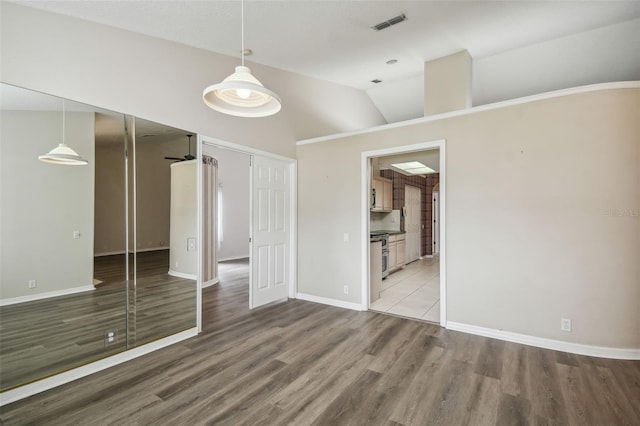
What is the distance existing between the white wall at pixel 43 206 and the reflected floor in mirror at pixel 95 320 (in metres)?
0.16

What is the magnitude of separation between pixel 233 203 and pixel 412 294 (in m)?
6.35

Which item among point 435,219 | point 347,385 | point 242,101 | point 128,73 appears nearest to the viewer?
point 242,101

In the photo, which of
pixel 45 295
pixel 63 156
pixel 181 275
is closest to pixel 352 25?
pixel 63 156

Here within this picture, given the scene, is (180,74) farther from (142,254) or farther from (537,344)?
(537,344)

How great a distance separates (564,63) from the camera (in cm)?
477

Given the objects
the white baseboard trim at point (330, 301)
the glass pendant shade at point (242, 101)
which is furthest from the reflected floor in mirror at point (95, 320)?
the glass pendant shade at point (242, 101)

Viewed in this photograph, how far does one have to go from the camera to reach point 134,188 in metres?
3.05

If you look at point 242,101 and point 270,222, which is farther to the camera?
point 270,222

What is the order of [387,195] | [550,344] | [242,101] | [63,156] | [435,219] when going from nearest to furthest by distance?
[242,101] → [63,156] → [550,344] → [387,195] → [435,219]

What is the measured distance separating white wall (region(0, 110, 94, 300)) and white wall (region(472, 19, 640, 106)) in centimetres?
574

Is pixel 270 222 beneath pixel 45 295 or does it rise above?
above

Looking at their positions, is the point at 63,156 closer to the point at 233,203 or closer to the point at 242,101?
the point at 242,101

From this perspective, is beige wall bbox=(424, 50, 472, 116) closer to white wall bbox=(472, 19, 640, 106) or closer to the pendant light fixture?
white wall bbox=(472, 19, 640, 106)

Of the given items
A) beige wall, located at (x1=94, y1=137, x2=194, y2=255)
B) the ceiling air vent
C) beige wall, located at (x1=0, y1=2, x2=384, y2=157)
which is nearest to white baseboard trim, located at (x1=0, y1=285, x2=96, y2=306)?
beige wall, located at (x1=94, y1=137, x2=194, y2=255)
